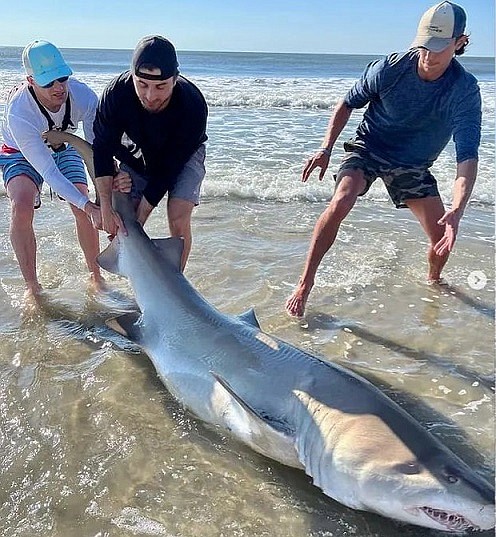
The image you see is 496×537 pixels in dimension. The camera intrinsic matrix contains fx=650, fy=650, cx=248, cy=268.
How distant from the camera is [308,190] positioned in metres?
7.88

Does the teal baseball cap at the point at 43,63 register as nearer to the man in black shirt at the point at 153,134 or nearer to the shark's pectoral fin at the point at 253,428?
the man in black shirt at the point at 153,134

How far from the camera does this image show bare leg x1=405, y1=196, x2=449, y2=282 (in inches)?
191

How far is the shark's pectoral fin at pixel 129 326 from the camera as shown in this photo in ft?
11.8

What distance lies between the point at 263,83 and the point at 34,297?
23.8 metres

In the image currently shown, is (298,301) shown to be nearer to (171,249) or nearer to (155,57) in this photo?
(171,249)

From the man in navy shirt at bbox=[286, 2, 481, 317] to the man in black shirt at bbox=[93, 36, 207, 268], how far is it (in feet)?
2.78

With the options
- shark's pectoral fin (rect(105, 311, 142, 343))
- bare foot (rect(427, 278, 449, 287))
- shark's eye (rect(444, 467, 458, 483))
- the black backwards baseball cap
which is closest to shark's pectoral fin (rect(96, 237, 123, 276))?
shark's pectoral fin (rect(105, 311, 142, 343))

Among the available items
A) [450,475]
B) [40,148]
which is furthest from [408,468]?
[40,148]

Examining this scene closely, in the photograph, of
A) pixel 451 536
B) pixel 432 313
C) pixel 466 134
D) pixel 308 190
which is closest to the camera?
pixel 451 536

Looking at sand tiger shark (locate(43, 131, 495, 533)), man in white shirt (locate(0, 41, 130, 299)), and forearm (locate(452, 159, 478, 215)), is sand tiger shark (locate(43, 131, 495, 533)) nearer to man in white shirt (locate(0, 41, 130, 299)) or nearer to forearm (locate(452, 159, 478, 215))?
man in white shirt (locate(0, 41, 130, 299))

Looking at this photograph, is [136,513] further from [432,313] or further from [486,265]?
[486,265]

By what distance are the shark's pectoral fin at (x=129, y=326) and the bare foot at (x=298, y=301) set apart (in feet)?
3.87

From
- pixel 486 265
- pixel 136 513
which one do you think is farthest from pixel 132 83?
pixel 486 265

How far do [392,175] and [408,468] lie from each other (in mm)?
2868
